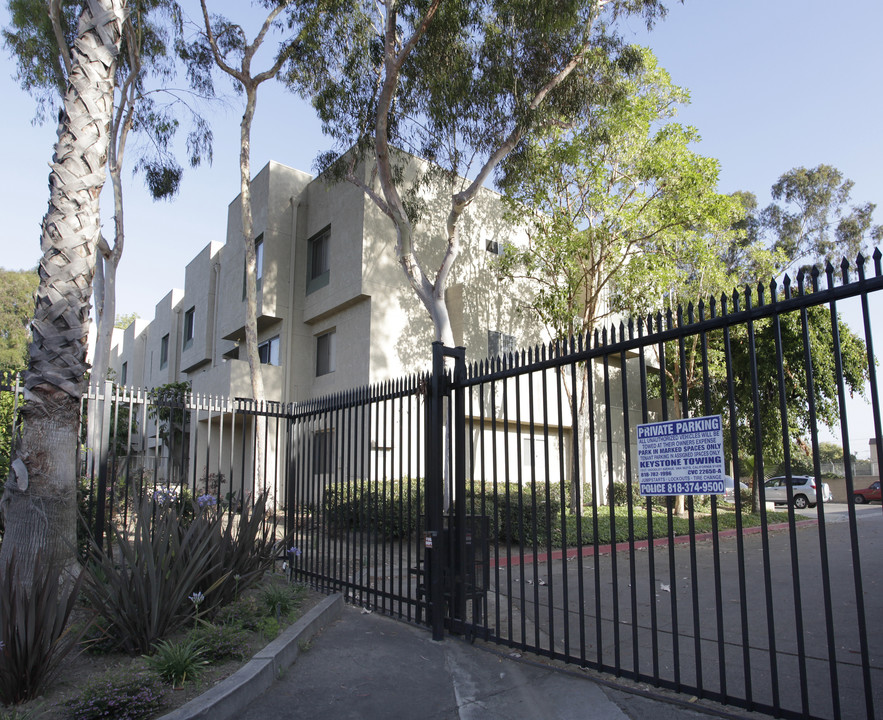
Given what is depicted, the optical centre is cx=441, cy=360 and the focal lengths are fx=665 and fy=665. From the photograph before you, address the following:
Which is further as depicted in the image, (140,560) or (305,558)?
(305,558)

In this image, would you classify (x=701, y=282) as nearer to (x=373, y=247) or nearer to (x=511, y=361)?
(x=373, y=247)

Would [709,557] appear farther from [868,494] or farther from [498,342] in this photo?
[868,494]

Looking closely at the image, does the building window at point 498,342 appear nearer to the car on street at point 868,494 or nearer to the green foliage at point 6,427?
the green foliage at point 6,427

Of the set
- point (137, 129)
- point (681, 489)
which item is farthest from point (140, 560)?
point (137, 129)

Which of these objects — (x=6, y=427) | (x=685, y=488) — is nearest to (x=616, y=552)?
(x=685, y=488)

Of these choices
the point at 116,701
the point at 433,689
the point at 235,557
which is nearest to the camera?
the point at 116,701

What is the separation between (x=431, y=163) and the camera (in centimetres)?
1892

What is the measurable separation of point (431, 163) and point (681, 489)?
16.0 m

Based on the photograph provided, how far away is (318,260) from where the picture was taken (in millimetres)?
21188

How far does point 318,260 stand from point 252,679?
57.7 ft

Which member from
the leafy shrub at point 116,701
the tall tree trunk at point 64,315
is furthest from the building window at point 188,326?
the leafy shrub at point 116,701

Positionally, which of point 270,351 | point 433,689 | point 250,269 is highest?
point 250,269

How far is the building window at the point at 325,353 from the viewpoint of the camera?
2002 cm

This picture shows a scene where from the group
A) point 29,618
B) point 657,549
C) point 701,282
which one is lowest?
point 657,549
